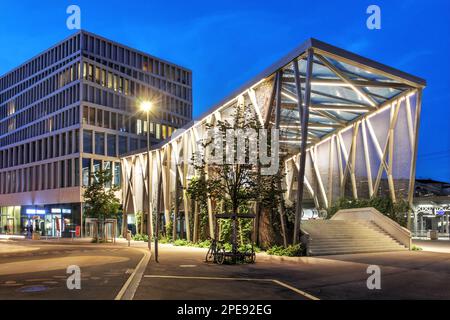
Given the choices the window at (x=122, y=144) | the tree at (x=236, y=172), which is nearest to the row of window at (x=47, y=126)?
the window at (x=122, y=144)

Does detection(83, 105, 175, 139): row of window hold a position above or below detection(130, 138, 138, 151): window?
above

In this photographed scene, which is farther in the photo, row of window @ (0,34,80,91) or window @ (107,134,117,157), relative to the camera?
row of window @ (0,34,80,91)

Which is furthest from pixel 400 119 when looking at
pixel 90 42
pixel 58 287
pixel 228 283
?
pixel 90 42

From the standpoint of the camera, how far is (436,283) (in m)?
14.3

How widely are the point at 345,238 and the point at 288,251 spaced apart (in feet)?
15.4

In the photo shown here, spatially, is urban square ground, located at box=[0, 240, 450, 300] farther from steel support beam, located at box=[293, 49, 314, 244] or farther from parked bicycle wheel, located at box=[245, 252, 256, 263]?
steel support beam, located at box=[293, 49, 314, 244]

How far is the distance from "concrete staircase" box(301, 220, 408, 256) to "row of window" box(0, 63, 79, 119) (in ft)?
159

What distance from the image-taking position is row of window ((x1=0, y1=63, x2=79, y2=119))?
67.7 meters

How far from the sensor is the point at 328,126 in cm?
4197

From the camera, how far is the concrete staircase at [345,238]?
24.8 m

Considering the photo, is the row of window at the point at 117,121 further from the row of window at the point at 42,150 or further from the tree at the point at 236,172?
the tree at the point at 236,172

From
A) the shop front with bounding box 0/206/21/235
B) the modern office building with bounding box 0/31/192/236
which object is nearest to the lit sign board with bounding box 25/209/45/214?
the modern office building with bounding box 0/31/192/236

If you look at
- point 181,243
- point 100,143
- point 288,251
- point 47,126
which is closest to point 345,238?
point 288,251
